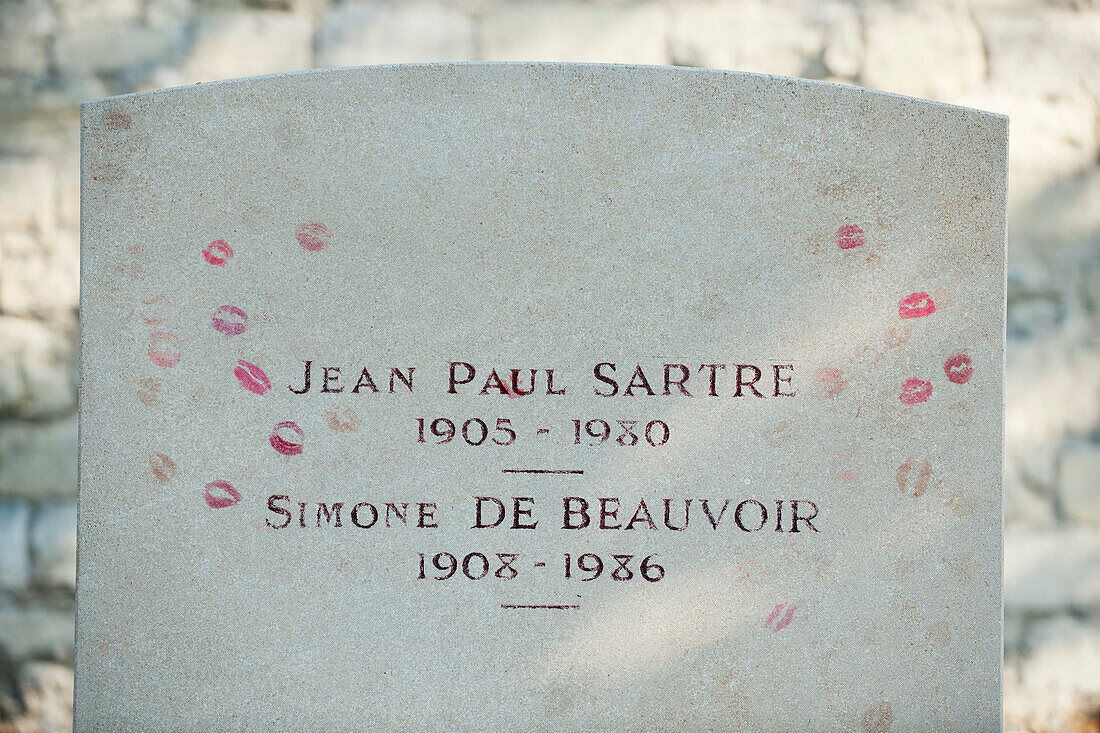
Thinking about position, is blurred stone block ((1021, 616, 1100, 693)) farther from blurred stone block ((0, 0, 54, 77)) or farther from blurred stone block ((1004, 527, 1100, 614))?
blurred stone block ((0, 0, 54, 77))

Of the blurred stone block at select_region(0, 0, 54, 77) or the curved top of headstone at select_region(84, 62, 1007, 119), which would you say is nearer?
the curved top of headstone at select_region(84, 62, 1007, 119)

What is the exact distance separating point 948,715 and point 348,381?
0.91 metres

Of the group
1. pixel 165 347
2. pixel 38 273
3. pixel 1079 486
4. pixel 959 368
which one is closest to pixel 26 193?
pixel 38 273

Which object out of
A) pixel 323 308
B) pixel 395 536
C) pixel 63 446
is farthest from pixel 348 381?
pixel 63 446

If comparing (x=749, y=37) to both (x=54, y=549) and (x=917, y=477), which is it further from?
(x=54, y=549)

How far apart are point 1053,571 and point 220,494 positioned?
151cm

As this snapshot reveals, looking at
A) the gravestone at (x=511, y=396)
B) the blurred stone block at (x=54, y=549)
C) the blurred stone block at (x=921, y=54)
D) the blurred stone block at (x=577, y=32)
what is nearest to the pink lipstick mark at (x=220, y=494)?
the gravestone at (x=511, y=396)

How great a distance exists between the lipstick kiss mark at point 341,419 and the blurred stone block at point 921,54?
1208 mm

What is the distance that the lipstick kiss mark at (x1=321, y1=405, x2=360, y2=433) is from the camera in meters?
1.18

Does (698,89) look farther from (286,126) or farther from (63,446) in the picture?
(63,446)

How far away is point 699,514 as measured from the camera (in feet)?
3.88

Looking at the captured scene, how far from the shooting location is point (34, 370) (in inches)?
66.8

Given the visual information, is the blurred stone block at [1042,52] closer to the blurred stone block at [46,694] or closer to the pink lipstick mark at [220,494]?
the pink lipstick mark at [220,494]

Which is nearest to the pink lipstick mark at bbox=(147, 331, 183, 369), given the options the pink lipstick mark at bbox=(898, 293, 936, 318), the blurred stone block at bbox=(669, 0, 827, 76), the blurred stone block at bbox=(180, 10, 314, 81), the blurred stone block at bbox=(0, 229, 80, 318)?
the blurred stone block at bbox=(0, 229, 80, 318)
